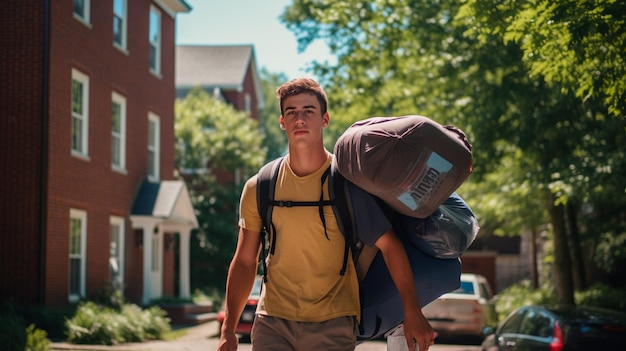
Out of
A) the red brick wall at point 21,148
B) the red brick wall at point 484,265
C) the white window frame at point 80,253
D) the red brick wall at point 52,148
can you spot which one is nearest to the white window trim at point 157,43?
the red brick wall at point 52,148

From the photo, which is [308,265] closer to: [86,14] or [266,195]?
[266,195]

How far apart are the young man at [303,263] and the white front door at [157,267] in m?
21.8

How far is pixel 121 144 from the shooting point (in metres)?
23.2

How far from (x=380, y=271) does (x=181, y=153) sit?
114 feet

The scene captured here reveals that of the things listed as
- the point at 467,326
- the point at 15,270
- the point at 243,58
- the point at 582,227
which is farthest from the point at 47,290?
the point at 243,58

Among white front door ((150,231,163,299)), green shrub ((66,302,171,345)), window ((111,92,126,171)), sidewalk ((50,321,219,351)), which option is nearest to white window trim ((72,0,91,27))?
window ((111,92,126,171))

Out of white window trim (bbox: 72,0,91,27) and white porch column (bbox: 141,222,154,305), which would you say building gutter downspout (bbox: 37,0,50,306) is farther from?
white porch column (bbox: 141,222,154,305)

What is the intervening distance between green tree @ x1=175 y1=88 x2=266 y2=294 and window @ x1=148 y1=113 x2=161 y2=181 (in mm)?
10210

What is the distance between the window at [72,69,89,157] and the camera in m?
20.3

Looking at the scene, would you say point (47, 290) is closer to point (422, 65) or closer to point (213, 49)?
point (422, 65)

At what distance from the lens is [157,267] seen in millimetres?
26562

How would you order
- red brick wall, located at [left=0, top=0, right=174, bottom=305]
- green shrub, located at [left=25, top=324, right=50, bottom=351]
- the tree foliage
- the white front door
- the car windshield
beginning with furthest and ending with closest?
1. the white front door
2. the car windshield
3. red brick wall, located at [left=0, top=0, right=174, bottom=305]
4. green shrub, located at [left=25, top=324, right=50, bottom=351]
5. the tree foliage

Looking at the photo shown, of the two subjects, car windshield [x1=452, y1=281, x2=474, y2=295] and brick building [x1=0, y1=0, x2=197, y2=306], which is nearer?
brick building [x1=0, y1=0, x2=197, y2=306]

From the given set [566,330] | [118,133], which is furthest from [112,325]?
[566,330]
